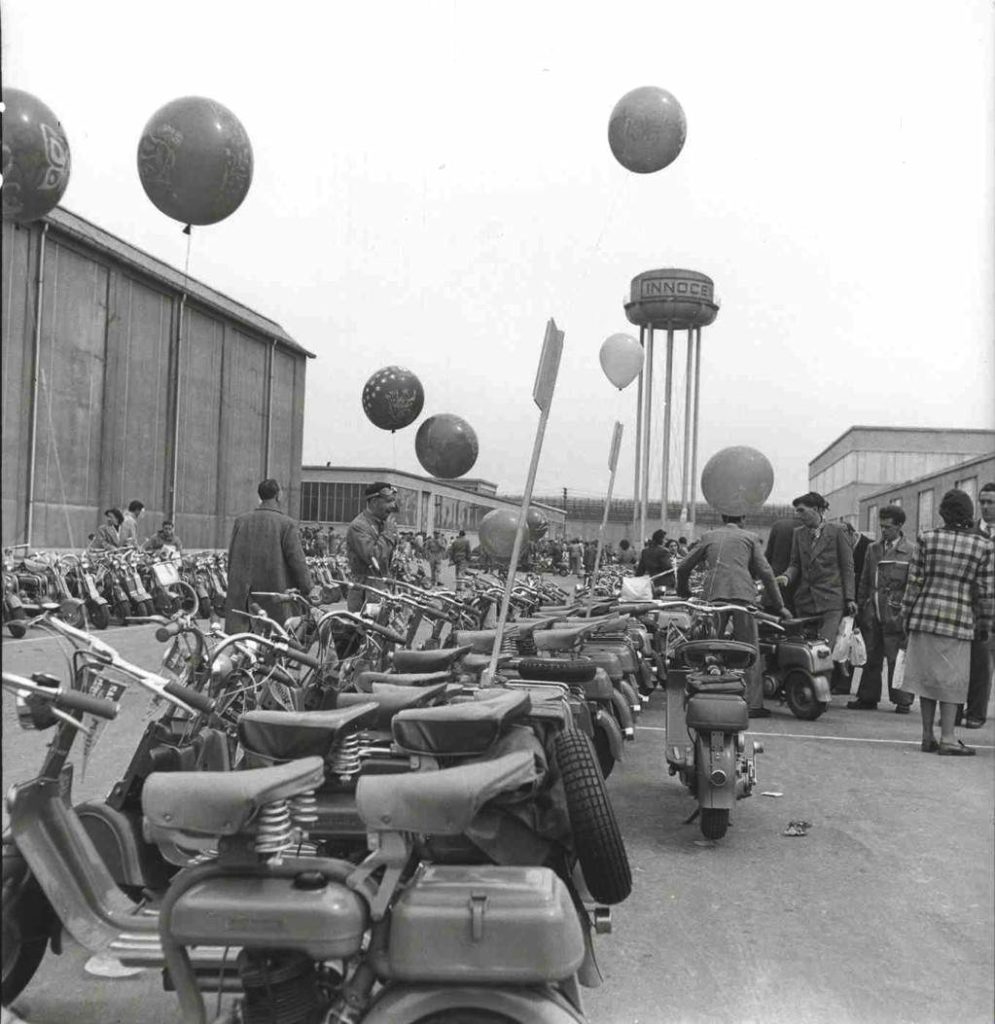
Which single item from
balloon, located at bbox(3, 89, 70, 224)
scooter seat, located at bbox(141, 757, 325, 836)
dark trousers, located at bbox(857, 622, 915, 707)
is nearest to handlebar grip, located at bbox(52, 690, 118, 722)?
scooter seat, located at bbox(141, 757, 325, 836)

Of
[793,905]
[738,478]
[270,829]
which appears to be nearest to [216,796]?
[270,829]

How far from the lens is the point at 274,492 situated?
7.34 metres

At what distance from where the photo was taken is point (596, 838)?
2916 mm

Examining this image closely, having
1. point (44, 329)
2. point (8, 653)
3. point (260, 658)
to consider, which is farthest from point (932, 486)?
point (260, 658)

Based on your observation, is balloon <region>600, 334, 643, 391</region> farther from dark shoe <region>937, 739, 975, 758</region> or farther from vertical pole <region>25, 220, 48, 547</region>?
vertical pole <region>25, 220, 48, 547</region>

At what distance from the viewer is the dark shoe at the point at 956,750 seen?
23.1ft

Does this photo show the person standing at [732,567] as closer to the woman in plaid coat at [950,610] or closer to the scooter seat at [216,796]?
the woman in plaid coat at [950,610]

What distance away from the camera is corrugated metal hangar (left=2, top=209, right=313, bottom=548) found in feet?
80.9

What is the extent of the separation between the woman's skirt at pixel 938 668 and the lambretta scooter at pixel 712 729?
2188 mm

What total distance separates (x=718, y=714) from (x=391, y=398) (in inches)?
326

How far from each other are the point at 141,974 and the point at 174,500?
30262 mm

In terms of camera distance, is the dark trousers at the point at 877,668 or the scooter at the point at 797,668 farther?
the dark trousers at the point at 877,668

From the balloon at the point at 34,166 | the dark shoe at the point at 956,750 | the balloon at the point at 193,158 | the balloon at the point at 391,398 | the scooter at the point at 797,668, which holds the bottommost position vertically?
the dark shoe at the point at 956,750

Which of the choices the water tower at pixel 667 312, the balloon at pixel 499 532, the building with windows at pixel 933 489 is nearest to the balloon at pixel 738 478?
the balloon at pixel 499 532
